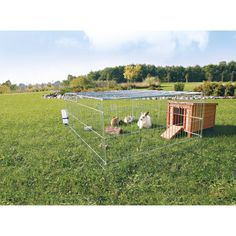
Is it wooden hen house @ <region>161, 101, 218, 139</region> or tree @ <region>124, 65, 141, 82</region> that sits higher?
tree @ <region>124, 65, 141, 82</region>

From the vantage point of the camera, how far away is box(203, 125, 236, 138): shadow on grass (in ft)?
11.7

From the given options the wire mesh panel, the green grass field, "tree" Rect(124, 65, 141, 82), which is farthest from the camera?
"tree" Rect(124, 65, 141, 82)

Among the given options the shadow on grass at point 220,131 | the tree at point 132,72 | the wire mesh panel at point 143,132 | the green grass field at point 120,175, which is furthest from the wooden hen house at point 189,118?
the tree at point 132,72

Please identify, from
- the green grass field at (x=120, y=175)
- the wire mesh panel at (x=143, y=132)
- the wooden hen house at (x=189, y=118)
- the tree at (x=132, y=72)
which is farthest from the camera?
the tree at (x=132, y=72)

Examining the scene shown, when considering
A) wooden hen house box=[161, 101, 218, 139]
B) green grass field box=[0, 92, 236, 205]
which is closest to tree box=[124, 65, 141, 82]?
wooden hen house box=[161, 101, 218, 139]

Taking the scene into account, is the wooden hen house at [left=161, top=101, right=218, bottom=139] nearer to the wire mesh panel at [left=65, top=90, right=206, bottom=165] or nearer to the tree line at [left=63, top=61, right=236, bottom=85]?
the wire mesh panel at [left=65, top=90, right=206, bottom=165]

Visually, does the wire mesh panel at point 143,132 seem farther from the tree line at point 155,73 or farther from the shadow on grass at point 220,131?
the tree line at point 155,73

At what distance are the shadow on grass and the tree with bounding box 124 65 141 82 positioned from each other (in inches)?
504

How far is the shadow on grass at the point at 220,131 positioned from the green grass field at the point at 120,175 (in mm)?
131

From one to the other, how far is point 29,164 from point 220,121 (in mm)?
4220

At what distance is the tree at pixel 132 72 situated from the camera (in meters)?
16.3

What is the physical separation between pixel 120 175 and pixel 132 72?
14723 millimetres

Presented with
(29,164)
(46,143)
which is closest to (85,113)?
(46,143)
